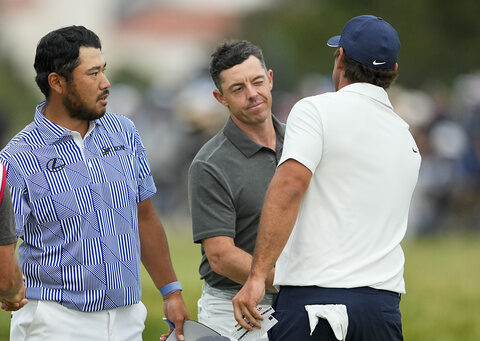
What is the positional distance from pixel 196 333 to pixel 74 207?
2.92 ft

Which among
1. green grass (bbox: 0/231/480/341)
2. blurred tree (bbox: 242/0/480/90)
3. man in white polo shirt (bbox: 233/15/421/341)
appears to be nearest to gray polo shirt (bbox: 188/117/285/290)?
man in white polo shirt (bbox: 233/15/421/341)

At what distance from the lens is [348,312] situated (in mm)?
5012

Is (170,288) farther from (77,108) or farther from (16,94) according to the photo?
(16,94)

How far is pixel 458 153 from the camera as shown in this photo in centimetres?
2280

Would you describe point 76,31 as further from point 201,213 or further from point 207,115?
point 207,115

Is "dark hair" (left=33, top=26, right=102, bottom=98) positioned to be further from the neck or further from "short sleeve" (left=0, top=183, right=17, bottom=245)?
"short sleeve" (left=0, top=183, right=17, bottom=245)

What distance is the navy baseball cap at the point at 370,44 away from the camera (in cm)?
522

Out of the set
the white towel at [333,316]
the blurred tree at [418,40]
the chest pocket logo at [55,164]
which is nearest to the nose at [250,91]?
the chest pocket logo at [55,164]

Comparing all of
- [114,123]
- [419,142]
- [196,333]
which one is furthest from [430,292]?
[419,142]

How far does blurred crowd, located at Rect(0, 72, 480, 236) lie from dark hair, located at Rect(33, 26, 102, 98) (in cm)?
1725

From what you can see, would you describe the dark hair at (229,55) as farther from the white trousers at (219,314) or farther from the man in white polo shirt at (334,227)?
the man in white polo shirt at (334,227)

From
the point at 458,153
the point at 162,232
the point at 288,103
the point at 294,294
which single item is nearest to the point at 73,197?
the point at 162,232

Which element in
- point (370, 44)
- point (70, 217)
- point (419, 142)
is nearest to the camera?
point (370, 44)

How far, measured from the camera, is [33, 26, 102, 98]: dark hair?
5.48m
